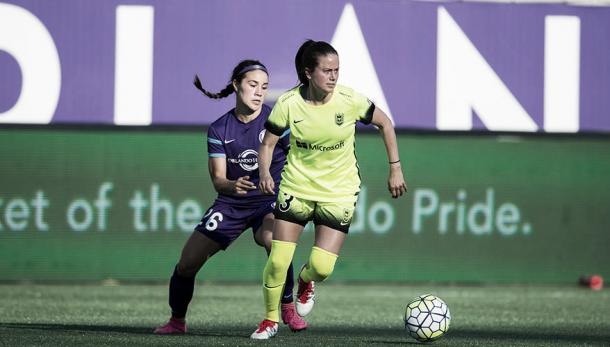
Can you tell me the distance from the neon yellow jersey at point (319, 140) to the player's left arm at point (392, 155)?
0.07 metres

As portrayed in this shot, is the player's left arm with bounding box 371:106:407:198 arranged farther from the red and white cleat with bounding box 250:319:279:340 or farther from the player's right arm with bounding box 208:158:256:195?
the red and white cleat with bounding box 250:319:279:340

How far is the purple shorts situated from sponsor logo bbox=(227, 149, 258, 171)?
11.0 inches

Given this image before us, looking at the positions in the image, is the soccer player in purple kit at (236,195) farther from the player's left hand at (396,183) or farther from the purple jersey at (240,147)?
the player's left hand at (396,183)

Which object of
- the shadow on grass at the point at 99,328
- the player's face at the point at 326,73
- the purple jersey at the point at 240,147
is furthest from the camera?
the shadow on grass at the point at 99,328

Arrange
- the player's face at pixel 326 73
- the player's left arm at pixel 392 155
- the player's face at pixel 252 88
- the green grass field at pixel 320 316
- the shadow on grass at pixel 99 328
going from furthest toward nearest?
1. the shadow on grass at pixel 99 328
2. the player's face at pixel 252 88
3. the green grass field at pixel 320 316
4. the player's left arm at pixel 392 155
5. the player's face at pixel 326 73

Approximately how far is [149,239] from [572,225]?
544 centimetres

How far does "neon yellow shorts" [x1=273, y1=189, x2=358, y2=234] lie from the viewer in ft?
25.8

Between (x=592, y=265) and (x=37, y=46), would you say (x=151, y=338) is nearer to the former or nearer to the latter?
(x=37, y=46)

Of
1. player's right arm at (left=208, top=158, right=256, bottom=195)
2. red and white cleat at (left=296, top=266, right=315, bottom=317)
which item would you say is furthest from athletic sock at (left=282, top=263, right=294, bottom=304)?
player's right arm at (left=208, top=158, right=256, bottom=195)

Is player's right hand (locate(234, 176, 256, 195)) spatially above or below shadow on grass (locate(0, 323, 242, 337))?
above

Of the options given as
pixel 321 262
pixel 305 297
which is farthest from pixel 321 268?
pixel 305 297

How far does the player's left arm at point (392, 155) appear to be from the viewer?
25.5ft

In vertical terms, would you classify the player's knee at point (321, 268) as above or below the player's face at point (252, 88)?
below

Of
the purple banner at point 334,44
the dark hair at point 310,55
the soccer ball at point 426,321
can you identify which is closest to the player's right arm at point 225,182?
the dark hair at point 310,55
